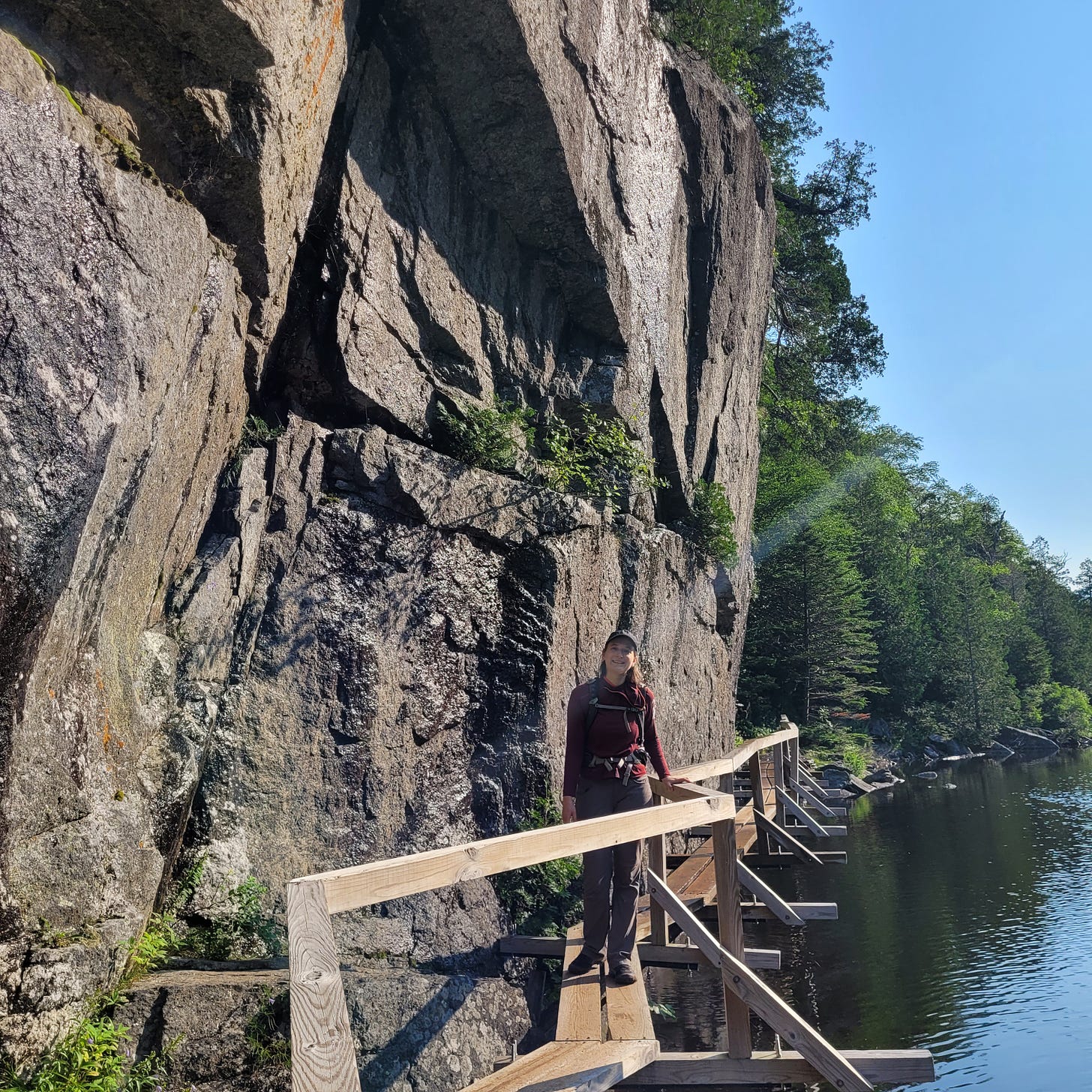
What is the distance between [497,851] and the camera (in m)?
3.75

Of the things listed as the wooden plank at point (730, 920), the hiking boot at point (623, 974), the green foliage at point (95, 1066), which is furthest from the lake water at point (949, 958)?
the green foliage at point (95, 1066)

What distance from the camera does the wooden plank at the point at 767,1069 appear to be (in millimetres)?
5742

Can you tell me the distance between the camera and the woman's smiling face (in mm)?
6207

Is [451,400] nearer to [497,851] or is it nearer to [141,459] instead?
[141,459]

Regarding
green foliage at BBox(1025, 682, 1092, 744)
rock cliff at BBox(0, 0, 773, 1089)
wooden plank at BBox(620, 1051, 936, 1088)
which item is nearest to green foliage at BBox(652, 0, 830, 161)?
rock cliff at BBox(0, 0, 773, 1089)

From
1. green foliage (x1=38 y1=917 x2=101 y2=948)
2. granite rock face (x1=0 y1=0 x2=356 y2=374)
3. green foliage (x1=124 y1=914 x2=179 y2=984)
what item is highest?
granite rock face (x1=0 y1=0 x2=356 y2=374)

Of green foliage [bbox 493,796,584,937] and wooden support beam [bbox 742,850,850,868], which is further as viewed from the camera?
wooden support beam [bbox 742,850,850,868]

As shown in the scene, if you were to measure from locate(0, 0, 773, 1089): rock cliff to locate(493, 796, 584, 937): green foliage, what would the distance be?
0.22 metres

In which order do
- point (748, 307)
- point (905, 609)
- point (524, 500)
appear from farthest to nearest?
point (905, 609) → point (748, 307) → point (524, 500)

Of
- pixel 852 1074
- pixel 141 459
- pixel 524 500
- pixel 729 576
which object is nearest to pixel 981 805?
pixel 729 576

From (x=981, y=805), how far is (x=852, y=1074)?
968 inches

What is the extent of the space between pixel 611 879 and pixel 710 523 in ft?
36.1

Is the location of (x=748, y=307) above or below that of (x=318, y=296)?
above

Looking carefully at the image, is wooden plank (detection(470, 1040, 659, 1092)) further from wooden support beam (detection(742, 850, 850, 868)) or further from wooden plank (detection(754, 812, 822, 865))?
wooden support beam (detection(742, 850, 850, 868))
